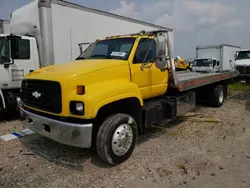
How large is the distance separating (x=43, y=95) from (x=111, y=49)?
1745mm

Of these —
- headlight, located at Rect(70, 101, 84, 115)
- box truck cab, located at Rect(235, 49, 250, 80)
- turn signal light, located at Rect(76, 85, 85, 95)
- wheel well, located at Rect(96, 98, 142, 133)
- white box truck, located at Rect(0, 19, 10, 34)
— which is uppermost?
white box truck, located at Rect(0, 19, 10, 34)

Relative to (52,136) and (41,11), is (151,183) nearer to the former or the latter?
(52,136)

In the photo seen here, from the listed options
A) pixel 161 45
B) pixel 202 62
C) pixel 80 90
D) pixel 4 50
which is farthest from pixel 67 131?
pixel 202 62

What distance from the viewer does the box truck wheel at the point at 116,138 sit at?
133 inches

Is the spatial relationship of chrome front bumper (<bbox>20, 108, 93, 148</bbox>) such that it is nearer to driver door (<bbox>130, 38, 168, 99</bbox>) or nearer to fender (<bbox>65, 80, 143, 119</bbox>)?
fender (<bbox>65, 80, 143, 119</bbox>)

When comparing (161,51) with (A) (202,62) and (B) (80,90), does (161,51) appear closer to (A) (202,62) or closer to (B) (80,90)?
(B) (80,90)

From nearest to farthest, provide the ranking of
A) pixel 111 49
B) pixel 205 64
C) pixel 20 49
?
pixel 111 49 → pixel 20 49 → pixel 205 64

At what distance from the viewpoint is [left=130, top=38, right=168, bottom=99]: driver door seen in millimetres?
4195

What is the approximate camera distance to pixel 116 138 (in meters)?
3.52

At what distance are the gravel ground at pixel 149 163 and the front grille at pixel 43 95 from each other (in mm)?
977

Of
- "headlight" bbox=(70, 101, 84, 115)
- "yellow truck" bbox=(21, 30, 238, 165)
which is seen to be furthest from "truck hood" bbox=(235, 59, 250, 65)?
"headlight" bbox=(70, 101, 84, 115)

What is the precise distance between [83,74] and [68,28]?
3984 mm

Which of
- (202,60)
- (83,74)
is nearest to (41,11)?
(83,74)

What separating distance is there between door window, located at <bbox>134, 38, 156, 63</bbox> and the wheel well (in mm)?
859
